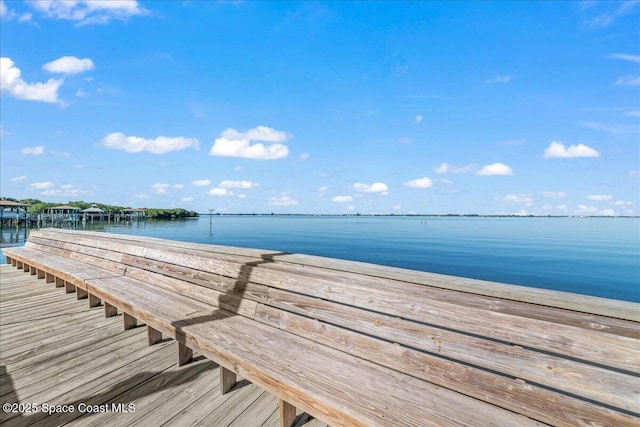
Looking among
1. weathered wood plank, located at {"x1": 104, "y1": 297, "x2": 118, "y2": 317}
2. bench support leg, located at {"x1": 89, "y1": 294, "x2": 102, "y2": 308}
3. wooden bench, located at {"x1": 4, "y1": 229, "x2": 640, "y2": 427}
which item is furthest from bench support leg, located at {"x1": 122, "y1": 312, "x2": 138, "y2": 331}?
bench support leg, located at {"x1": 89, "y1": 294, "x2": 102, "y2": 308}

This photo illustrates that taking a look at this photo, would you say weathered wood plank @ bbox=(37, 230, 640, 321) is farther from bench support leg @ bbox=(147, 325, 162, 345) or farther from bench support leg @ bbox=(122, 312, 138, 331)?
bench support leg @ bbox=(122, 312, 138, 331)

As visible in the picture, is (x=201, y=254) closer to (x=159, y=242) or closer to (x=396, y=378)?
(x=159, y=242)

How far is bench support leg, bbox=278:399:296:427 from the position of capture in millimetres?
2270

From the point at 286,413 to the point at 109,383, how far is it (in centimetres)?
195

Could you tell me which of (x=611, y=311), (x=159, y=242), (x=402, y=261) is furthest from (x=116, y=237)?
(x=402, y=261)

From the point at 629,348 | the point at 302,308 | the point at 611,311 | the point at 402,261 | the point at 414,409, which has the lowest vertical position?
the point at 402,261

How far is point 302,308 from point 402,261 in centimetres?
2443

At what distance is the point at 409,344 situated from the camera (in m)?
2.22

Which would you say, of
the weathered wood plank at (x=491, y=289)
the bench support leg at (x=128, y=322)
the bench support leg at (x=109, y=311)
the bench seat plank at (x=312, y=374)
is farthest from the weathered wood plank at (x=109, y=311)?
the weathered wood plank at (x=491, y=289)

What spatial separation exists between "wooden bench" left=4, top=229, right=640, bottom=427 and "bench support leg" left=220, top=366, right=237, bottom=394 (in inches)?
0.5

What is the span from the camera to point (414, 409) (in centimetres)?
181

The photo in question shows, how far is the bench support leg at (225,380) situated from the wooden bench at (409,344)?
0.01 metres

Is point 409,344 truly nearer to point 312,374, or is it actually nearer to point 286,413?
point 312,374

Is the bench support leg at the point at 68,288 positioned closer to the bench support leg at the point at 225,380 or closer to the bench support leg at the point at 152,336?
the bench support leg at the point at 152,336
